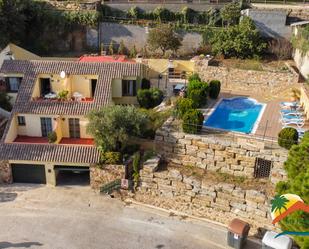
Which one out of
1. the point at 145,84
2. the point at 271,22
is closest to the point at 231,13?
the point at 271,22

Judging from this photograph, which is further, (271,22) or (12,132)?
(271,22)

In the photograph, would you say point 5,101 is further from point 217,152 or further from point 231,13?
point 231,13

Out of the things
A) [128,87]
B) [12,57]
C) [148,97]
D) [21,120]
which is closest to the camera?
[21,120]

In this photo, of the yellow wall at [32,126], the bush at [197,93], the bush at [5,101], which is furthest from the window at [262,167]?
the bush at [5,101]

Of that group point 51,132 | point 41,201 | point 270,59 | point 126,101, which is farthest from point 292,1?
point 41,201

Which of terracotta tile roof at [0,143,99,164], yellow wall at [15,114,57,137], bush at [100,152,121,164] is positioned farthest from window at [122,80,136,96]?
bush at [100,152,121,164]

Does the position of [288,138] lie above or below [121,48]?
below

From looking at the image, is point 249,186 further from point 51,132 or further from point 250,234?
point 51,132

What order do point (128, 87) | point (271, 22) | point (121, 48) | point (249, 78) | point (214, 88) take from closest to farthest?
1. point (214, 88)
2. point (128, 87)
3. point (249, 78)
4. point (271, 22)
5. point (121, 48)
